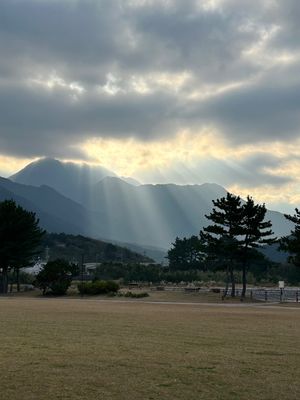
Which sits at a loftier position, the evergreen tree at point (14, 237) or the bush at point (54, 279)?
the evergreen tree at point (14, 237)

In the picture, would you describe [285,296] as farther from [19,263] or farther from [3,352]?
[3,352]

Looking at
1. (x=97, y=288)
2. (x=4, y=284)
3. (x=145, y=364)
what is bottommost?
(x=4, y=284)

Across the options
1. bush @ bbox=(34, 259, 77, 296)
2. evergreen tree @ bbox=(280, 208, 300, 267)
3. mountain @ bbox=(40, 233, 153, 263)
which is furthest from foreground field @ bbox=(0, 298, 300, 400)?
mountain @ bbox=(40, 233, 153, 263)

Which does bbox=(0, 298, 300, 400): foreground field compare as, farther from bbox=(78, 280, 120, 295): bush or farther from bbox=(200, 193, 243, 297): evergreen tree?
bbox=(78, 280, 120, 295): bush

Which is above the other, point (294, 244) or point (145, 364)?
point (294, 244)

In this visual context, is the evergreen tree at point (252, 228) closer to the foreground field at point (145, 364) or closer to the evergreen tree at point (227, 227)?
the evergreen tree at point (227, 227)

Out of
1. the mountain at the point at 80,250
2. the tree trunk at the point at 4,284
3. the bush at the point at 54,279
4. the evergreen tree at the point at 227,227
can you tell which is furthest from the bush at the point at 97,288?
the mountain at the point at 80,250

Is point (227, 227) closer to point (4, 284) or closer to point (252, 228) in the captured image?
point (252, 228)

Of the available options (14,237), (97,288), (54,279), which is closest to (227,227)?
(97,288)

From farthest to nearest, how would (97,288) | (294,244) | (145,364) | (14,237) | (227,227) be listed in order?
(14,237) → (97,288) → (227,227) → (294,244) → (145,364)

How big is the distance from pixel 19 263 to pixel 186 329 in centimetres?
4906

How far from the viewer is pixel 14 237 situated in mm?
62062

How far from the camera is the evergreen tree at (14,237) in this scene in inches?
2392

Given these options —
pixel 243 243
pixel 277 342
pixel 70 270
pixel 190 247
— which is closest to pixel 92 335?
pixel 277 342
